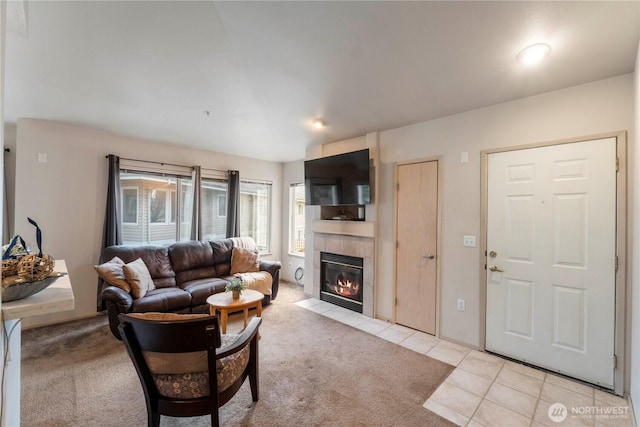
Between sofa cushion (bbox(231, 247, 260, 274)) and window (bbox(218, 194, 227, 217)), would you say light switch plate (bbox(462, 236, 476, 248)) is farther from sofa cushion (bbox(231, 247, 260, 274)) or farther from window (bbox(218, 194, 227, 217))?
window (bbox(218, 194, 227, 217))

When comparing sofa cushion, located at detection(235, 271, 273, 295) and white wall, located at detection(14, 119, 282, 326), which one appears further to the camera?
sofa cushion, located at detection(235, 271, 273, 295)

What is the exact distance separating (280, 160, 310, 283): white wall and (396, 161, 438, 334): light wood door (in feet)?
7.71

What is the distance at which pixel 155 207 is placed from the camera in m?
4.51

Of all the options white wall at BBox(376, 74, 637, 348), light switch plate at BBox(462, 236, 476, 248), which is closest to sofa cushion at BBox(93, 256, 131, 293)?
white wall at BBox(376, 74, 637, 348)

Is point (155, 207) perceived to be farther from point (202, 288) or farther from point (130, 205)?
point (202, 288)

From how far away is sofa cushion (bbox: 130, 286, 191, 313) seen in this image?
125 inches

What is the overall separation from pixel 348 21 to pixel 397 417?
2.93 metres

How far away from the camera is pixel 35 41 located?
2.26m

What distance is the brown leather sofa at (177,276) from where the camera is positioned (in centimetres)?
312

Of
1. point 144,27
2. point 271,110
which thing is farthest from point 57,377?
point 271,110

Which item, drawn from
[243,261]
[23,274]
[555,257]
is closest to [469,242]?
[555,257]

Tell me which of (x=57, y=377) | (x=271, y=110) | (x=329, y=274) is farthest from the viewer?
(x=329, y=274)

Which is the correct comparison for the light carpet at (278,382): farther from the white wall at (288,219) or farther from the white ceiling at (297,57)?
the white ceiling at (297,57)

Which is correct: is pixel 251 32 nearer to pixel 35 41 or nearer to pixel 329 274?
pixel 35 41
